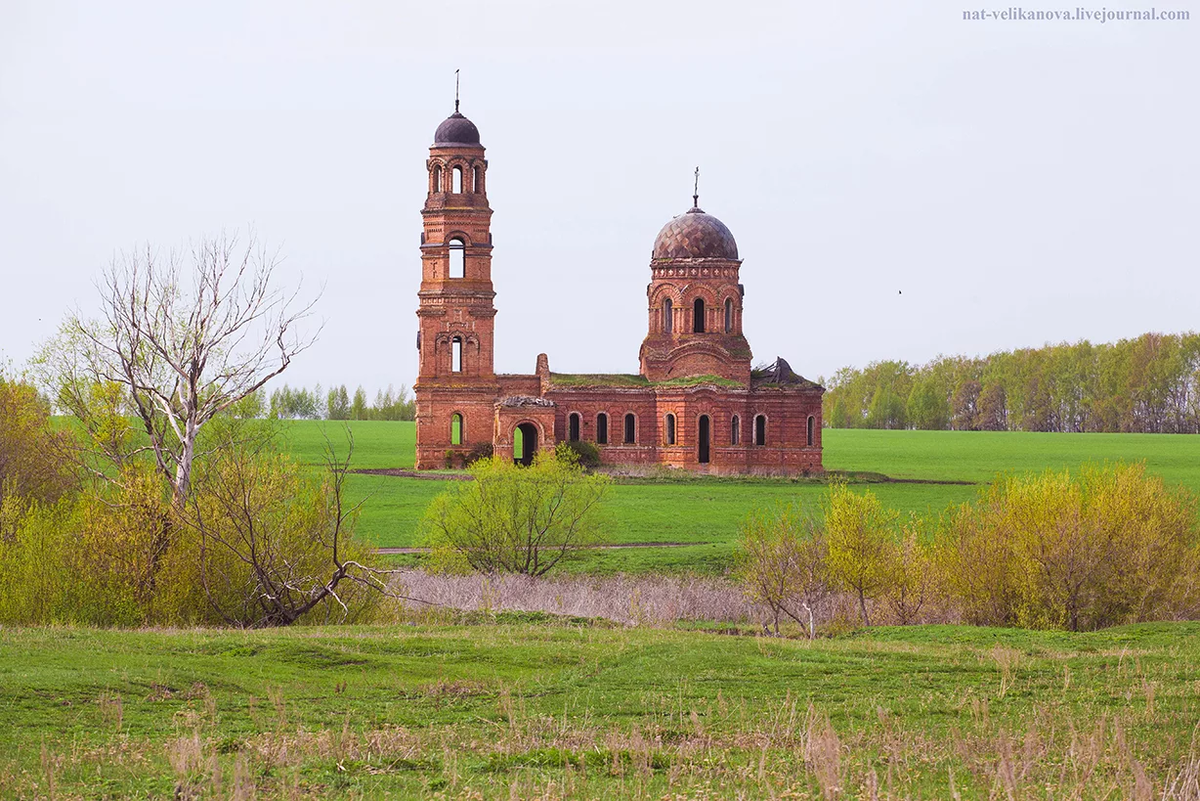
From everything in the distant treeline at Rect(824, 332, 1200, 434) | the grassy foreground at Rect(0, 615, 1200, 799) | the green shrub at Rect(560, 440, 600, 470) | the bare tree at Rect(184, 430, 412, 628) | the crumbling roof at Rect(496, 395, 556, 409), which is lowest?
the grassy foreground at Rect(0, 615, 1200, 799)

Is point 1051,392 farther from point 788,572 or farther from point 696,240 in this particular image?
point 788,572

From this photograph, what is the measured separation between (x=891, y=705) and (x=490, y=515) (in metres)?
21.2

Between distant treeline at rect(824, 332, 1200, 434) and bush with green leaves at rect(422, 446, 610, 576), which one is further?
distant treeline at rect(824, 332, 1200, 434)

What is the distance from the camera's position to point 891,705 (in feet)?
48.2

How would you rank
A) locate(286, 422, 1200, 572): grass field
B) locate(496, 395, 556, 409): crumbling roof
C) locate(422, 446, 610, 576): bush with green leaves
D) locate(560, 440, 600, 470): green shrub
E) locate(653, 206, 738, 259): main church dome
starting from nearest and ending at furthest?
locate(422, 446, 610, 576): bush with green leaves < locate(286, 422, 1200, 572): grass field < locate(496, 395, 556, 409): crumbling roof < locate(560, 440, 600, 470): green shrub < locate(653, 206, 738, 259): main church dome

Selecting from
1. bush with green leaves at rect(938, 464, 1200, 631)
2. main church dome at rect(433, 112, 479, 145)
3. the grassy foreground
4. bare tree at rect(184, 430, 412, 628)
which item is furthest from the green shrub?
the grassy foreground

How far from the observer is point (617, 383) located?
6494cm

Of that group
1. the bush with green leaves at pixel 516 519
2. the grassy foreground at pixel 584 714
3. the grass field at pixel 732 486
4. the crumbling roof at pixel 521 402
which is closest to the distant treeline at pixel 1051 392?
the grass field at pixel 732 486

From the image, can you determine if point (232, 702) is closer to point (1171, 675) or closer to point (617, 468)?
point (1171, 675)

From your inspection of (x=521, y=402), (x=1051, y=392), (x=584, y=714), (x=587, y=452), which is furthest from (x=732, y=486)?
(x=1051, y=392)

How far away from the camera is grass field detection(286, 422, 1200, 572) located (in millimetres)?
40938

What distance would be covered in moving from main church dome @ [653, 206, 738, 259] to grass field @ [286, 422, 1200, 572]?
12365 mm

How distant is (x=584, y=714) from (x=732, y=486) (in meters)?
44.6

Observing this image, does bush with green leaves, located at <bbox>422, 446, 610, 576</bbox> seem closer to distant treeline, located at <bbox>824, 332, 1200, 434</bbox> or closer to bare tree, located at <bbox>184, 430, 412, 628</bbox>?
bare tree, located at <bbox>184, 430, 412, 628</bbox>
